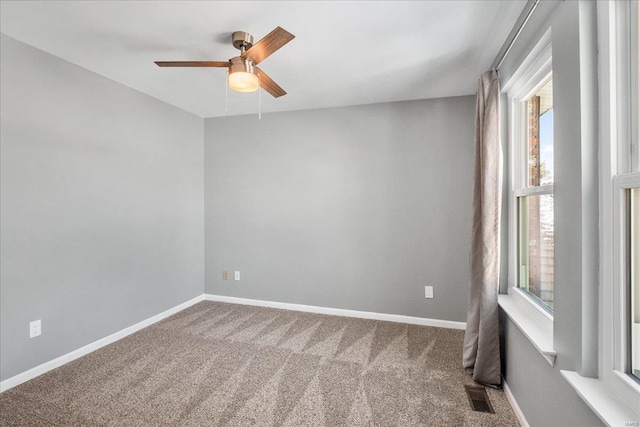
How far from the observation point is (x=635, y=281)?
39.1 inches

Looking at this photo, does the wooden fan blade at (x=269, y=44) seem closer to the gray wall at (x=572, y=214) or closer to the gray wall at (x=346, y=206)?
the gray wall at (x=572, y=214)

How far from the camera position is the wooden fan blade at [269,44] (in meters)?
1.58

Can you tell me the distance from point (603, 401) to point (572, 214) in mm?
663

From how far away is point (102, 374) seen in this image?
89.2 inches

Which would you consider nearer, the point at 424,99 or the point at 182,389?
the point at 182,389

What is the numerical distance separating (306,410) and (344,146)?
2605mm

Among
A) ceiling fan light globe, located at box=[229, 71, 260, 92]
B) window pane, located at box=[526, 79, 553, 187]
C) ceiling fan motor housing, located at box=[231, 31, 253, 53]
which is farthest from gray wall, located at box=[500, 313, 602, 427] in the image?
ceiling fan motor housing, located at box=[231, 31, 253, 53]

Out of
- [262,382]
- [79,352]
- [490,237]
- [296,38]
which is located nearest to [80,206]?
[79,352]

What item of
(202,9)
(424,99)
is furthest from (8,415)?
(424,99)

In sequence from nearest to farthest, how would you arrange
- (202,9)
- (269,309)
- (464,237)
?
(202,9)
(464,237)
(269,309)

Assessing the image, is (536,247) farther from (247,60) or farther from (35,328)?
(35,328)

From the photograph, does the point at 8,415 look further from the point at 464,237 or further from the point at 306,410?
the point at 464,237

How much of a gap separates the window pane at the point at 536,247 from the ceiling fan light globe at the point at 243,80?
187 centimetres

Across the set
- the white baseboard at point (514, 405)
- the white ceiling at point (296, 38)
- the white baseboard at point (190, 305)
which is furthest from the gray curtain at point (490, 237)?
the white baseboard at point (190, 305)
